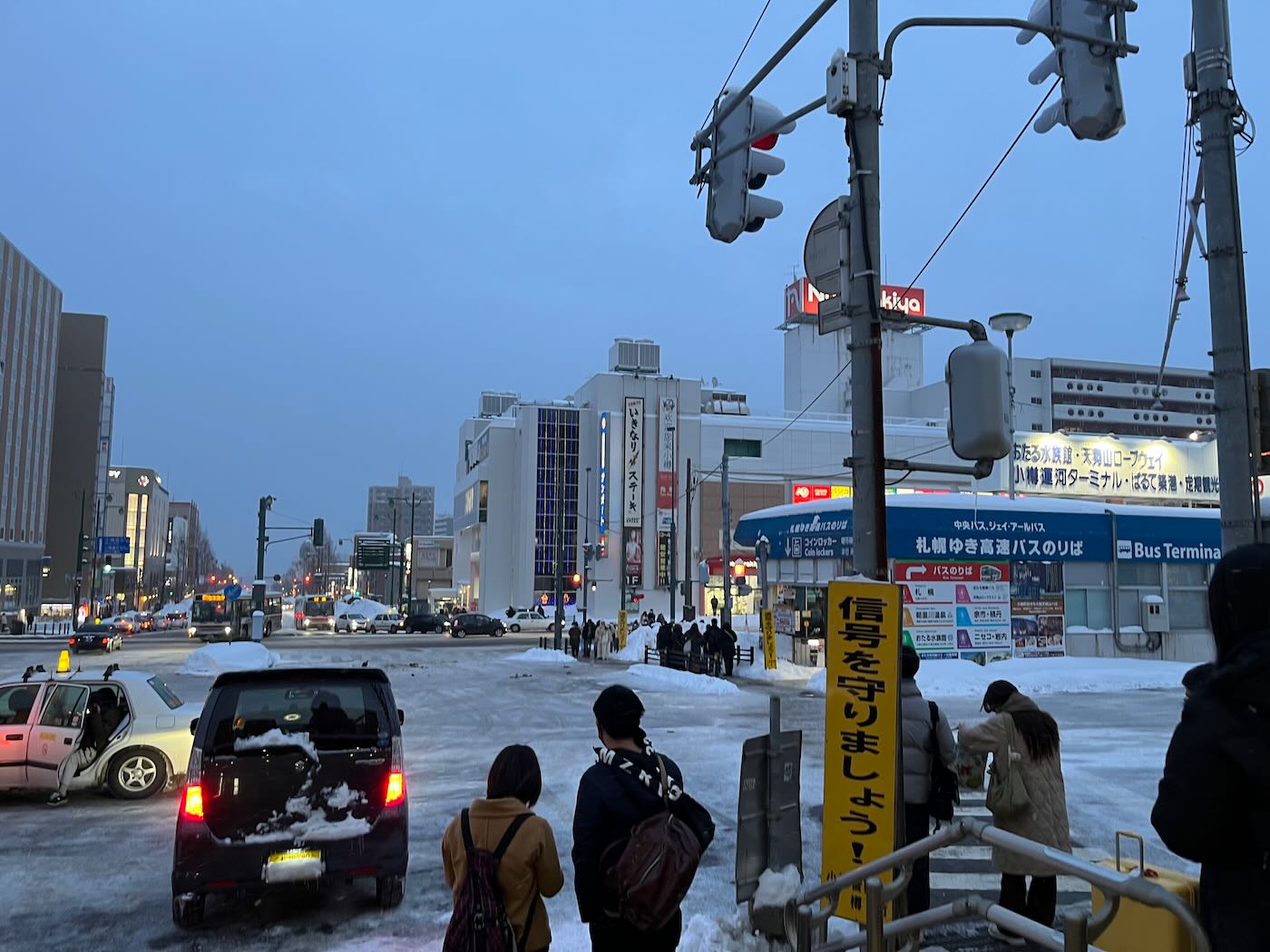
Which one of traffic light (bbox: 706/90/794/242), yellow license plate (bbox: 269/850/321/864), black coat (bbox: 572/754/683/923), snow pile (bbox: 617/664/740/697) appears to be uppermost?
traffic light (bbox: 706/90/794/242)

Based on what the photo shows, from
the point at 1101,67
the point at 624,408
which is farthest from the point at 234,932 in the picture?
the point at 624,408

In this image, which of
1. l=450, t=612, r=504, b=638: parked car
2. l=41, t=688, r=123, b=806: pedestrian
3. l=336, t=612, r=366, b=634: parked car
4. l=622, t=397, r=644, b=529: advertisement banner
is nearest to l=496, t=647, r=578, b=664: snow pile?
l=450, t=612, r=504, b=638: parked car

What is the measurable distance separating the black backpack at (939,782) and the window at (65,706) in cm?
967

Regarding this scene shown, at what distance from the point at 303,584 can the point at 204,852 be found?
164396 millimetres

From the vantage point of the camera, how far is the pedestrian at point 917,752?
19.0ft

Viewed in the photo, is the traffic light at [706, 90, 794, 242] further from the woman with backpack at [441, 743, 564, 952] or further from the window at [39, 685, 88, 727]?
the window at [39, 685, 88, 727]

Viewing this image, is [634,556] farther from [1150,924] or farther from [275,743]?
[1150,924]

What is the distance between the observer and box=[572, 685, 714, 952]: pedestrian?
355cm

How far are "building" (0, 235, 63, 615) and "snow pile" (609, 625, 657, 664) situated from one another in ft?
215

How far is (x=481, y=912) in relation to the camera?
11.3 feet

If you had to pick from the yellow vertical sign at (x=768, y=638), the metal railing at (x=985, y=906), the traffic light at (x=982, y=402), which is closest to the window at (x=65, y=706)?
the metal railing at (x=985, y=906)

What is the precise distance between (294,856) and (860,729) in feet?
13.1

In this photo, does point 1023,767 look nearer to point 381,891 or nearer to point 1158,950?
point 1158,950

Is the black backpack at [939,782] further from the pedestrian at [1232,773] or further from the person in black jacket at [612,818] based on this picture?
the pedestrian at [1232,773]
